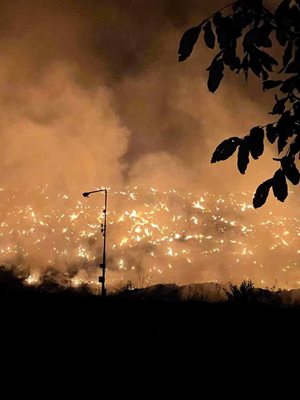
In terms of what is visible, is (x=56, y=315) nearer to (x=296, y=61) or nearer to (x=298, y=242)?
(x=296, y=61)

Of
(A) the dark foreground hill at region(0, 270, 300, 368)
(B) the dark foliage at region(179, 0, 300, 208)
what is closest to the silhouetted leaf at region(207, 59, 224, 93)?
(B) the dark foliage at region(179, 0, 300, 208)

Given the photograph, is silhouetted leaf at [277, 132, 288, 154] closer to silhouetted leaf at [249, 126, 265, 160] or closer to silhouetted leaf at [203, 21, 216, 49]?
silhouetted leaf at [249, 126, 265, 160]

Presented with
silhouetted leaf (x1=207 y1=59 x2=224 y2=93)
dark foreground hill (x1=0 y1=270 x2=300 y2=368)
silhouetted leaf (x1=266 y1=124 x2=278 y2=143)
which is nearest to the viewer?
silhouetted leaf (x1=207 y1=59 x2=224 y2=93)

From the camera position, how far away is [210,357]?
5.50 metres

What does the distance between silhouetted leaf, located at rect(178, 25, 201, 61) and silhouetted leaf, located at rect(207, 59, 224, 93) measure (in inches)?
7.6

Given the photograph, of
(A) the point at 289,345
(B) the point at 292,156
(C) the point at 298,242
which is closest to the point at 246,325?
(A) the point at 289,345

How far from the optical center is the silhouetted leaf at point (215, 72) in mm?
2561

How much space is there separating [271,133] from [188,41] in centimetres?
84

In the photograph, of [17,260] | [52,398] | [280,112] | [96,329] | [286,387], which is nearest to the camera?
[280,112]

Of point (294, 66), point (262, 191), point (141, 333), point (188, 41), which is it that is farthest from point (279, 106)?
point (141, 333)

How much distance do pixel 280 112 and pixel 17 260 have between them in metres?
110

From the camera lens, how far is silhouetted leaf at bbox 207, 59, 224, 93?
256 cm

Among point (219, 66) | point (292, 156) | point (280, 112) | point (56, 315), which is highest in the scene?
point (219, 66)

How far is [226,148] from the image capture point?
2.57 metres
